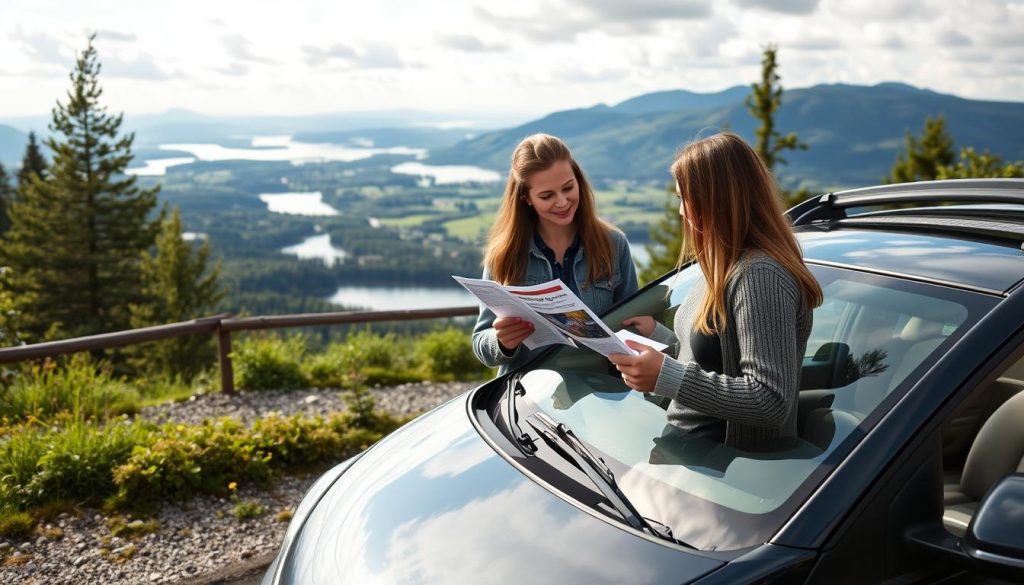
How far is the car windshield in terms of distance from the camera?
1.85 metres

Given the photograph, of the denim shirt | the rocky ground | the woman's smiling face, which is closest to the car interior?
the denim shirt

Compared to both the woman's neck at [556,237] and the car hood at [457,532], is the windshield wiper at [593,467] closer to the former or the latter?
the car hood at [457,532]

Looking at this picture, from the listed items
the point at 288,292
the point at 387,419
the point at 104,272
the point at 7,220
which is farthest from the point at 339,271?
the point at 387,419

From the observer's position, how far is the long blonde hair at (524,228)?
3.48 metres

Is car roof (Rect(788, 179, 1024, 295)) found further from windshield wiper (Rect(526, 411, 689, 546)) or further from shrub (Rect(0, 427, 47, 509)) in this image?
shrub (Rect(0, 427, 47, 509))

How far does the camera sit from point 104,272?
37281mm

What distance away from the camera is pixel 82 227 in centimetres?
3712

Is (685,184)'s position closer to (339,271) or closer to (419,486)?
(419,486)

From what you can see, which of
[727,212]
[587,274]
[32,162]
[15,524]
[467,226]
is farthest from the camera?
[467,226]

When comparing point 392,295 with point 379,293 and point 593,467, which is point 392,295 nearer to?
point 379,293

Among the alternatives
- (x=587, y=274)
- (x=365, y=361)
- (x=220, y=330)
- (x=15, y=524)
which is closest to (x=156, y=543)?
(x=15, y=524)

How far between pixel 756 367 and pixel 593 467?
47 centimetres

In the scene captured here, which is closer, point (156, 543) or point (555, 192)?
point (555, 192)

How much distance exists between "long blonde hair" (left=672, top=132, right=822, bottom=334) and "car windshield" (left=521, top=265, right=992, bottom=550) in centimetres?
22
